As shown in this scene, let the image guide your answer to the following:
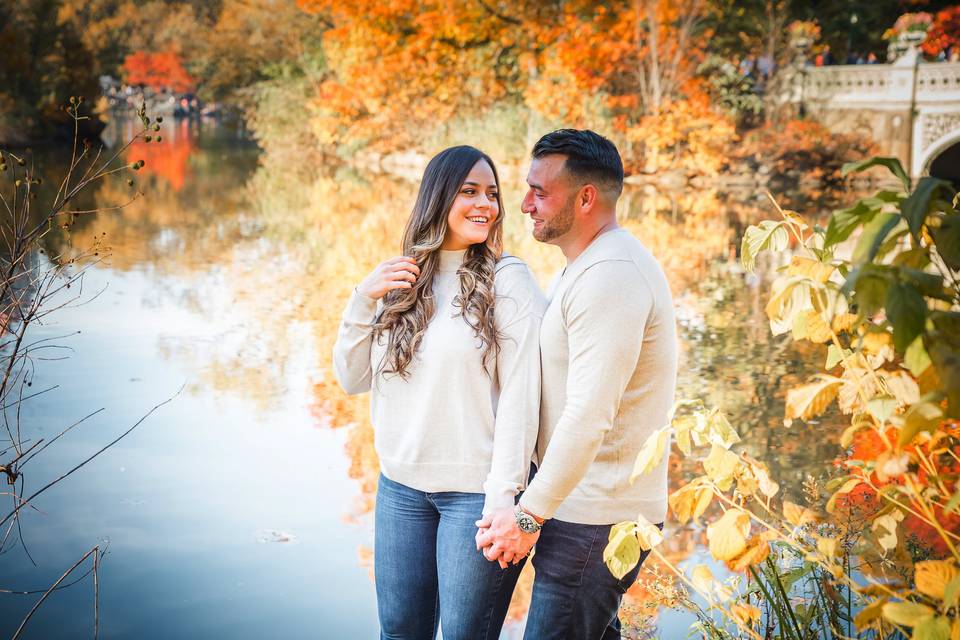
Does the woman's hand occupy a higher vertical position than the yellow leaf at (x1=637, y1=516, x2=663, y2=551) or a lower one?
higher

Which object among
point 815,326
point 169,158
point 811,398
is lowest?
point 811,398

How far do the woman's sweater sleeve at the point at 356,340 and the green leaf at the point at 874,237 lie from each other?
54.3 inches

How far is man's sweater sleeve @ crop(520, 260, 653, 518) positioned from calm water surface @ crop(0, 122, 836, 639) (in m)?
1.10

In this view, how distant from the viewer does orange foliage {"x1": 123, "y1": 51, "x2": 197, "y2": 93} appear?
4619cm

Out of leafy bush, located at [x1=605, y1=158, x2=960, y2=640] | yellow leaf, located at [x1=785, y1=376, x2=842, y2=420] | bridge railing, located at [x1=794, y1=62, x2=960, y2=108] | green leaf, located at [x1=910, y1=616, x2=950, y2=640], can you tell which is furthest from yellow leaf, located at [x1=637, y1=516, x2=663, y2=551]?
bridge railing, located at [x1=794, y1=62, x2=960, y2=108]

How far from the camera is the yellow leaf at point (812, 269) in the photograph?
4.65 ft

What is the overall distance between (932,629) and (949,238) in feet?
1.54

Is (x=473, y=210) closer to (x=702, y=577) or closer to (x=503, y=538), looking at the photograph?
(x=503, y=538)

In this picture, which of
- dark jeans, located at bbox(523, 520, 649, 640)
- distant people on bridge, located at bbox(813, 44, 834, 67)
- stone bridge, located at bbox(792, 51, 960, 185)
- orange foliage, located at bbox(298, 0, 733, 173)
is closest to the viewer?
dark jeans, located at bbox(523, 520, 649, 640)

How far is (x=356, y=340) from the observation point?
2.27m

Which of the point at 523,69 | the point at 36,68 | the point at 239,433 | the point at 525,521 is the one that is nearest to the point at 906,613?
the point at 525,521

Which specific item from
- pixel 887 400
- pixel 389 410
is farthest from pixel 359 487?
pixel 887 400

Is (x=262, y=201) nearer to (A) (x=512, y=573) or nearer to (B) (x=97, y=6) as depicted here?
(A) (x=512, y=573)

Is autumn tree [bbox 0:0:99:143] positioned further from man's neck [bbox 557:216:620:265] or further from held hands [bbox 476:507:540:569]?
held hands [bbox 476:507:540:569]
